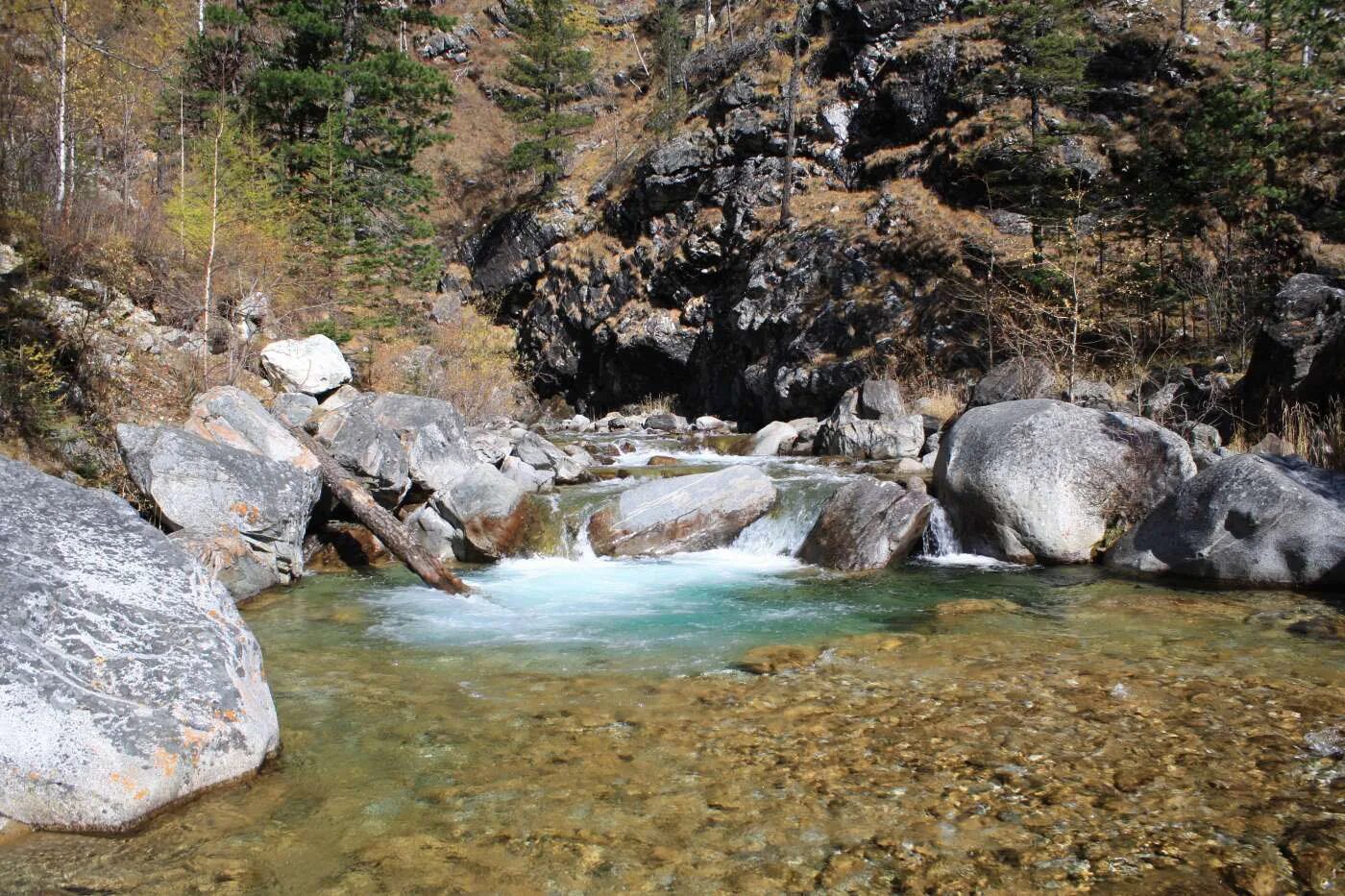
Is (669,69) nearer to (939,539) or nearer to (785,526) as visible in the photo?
(785,526)

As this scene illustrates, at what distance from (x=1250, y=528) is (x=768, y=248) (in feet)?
62.5

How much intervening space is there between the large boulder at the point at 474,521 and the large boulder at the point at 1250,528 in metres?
6.47

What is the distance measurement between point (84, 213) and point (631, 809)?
578 inches

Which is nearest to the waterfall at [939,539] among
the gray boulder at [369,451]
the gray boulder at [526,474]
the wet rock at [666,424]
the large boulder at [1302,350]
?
the large boulder at [1302,350]

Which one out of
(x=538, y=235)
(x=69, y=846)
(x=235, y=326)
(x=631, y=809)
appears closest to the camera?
(x=69, y=846)

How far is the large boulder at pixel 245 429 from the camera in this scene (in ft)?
27.8

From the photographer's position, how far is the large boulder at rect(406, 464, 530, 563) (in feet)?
30.9

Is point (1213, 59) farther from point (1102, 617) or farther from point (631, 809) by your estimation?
point (631, 809)

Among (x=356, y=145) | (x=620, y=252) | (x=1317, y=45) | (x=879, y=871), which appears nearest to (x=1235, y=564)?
(x=879, y=871)

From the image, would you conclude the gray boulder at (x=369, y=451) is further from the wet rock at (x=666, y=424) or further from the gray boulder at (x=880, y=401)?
the wet rock at (x=666, y=424)

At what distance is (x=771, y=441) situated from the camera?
17094mm

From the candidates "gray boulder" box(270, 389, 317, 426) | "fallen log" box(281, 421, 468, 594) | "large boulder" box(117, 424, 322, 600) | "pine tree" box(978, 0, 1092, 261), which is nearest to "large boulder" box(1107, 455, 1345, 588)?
"fallen log" box(281, 421, 468, 594)

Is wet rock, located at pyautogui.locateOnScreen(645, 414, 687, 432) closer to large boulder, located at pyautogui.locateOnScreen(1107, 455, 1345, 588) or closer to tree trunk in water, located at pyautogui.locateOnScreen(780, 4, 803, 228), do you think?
tree trunk in water, located at pyautogui.locateOnScreen(780, 4, 803, 228)

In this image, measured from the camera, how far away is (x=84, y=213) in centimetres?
1322
